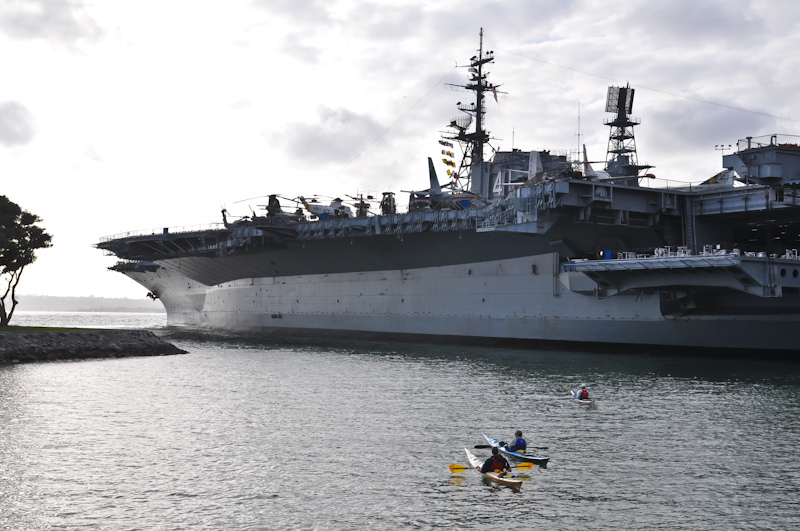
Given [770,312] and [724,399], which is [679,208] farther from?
[724,399]

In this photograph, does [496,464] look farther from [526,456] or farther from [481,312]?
[481,312]

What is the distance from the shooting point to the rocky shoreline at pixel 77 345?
32969 millimetres

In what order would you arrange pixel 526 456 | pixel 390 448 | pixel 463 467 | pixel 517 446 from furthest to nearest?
pixel 390 448 → pixel 517 446 → pixel 526 456 → pixel 463 467

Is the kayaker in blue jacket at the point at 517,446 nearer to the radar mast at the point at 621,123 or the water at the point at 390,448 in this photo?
the water at the point at 390,448

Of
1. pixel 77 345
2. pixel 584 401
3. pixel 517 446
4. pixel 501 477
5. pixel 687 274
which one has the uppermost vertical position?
pixel 687 274

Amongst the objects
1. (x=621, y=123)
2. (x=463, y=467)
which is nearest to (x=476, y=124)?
(x=621, y=123)

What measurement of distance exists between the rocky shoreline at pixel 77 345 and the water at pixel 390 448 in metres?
6.14

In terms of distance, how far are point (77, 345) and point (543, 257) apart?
23.0 m

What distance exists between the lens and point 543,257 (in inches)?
1409

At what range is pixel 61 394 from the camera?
73.0 feet

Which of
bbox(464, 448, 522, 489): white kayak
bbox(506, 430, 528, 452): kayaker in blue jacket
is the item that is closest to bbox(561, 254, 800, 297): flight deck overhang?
bbox(506, 430, 528, 452): kayaker in blue jacket

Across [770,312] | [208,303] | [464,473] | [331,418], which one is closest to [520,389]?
[331,418]

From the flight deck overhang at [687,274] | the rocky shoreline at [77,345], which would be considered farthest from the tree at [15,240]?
the flight deck overhang at [687,274]

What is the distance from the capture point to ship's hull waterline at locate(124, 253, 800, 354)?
102 feet
